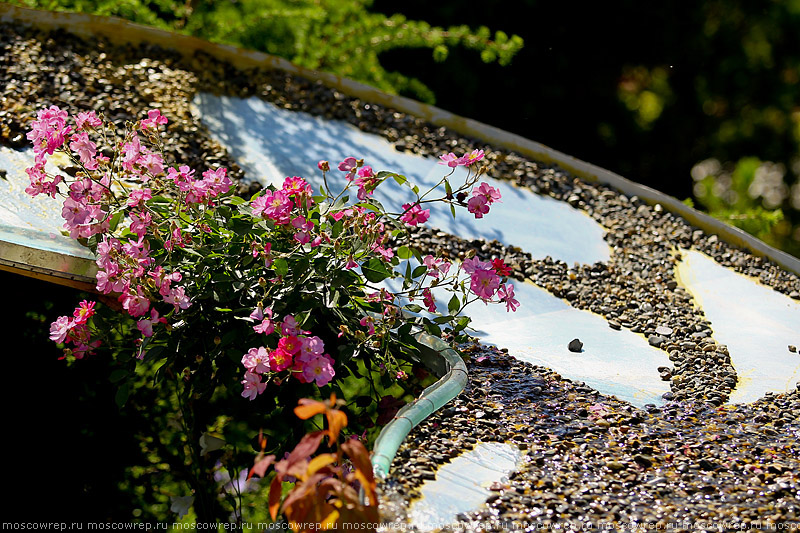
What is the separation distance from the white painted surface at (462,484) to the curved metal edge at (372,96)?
2.40m

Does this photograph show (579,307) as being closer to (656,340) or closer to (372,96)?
(656,340)

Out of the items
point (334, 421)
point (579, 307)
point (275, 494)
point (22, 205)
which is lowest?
point (22, 205)

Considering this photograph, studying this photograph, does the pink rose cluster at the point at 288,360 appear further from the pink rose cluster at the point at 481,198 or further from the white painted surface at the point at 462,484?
the pink rose cluster at the point at 481,198

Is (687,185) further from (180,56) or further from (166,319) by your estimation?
(166,319)

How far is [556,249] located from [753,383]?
3.74ft

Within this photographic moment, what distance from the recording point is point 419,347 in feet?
8.68

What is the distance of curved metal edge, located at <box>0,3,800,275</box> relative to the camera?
14.0ft

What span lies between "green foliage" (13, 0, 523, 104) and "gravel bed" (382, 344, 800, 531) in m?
3.00

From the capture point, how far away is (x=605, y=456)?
7.29 ft

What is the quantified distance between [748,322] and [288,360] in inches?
82.0

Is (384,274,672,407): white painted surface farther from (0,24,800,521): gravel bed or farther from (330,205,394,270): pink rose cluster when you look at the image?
(330,205,394,270): pink rose cluster

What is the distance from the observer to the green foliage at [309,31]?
5.21 m

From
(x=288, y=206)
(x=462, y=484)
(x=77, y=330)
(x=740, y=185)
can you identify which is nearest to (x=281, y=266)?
(x=288, y=206)

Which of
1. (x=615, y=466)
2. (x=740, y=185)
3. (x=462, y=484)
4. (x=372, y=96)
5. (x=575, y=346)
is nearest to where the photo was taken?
(x=462, y=484)
